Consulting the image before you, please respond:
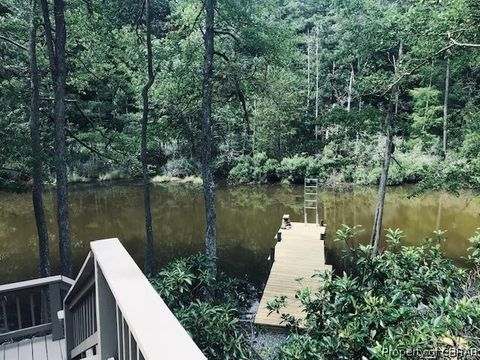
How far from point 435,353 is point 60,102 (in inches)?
283

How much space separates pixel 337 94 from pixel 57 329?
90.5 feet

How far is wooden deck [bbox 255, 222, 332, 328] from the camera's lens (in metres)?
7.89

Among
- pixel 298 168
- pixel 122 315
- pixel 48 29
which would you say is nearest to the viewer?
pixel 122 315

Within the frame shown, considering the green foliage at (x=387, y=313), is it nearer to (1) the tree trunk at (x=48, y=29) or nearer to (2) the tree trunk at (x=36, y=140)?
(1) the tree trunk at (x=48, y=29)

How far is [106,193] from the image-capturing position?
70.5ft

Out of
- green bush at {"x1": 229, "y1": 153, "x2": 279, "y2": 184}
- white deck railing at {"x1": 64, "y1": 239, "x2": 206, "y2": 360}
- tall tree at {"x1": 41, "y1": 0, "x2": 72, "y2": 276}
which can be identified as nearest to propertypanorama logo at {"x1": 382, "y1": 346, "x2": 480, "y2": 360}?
white deck railing at {"x1": 64, "y1": 239, "x2": 206, "y2": 360}

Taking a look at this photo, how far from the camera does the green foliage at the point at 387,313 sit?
7.00ft

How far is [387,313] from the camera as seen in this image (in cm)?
230

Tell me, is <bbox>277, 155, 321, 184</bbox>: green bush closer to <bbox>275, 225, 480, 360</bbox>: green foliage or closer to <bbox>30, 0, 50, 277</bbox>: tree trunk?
<bbox>30, 0, 50, 277</bbox>: tree trunk

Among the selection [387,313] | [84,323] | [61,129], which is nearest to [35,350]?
[84,323]

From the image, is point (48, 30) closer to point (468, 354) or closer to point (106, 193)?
point (468, 354)

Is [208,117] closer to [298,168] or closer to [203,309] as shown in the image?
[203,309]

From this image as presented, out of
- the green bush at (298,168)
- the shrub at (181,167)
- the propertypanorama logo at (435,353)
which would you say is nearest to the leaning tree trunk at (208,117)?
the propertypanorama logo at (435,353)

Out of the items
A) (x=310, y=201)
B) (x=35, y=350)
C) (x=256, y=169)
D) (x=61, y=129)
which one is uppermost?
(x=61, y=129)
